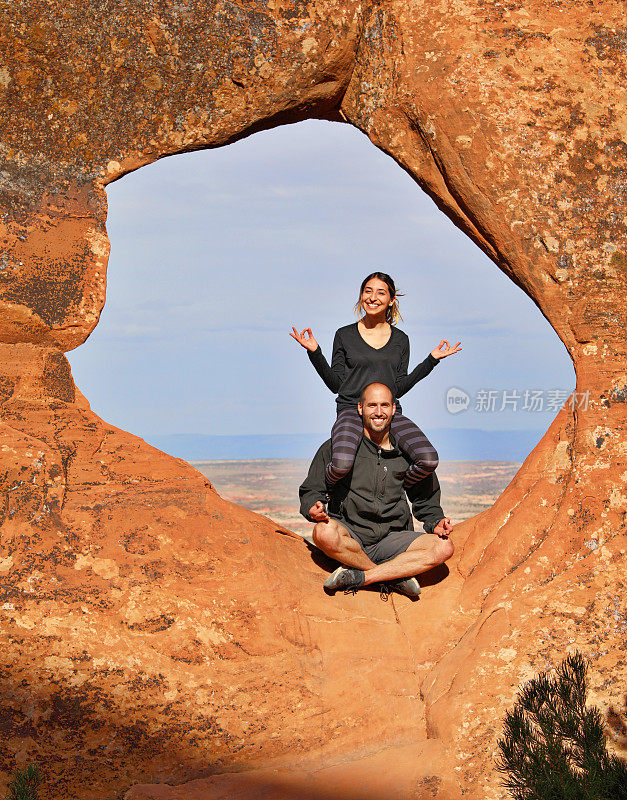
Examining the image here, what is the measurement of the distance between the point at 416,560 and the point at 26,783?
2.40 meters

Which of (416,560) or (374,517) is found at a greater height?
(374,517)

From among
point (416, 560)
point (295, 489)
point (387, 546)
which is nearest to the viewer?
point (416, 560)

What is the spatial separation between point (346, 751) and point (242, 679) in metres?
0.65

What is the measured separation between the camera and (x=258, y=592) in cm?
480

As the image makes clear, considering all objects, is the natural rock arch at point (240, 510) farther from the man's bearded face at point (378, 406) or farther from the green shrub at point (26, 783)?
the man's bearded face at point (378, 406)

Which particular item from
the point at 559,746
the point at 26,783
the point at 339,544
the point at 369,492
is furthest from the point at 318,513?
the point at 26,783

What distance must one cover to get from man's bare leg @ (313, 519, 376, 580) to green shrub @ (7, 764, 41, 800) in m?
1.89

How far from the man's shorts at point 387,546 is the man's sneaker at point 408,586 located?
0.16m

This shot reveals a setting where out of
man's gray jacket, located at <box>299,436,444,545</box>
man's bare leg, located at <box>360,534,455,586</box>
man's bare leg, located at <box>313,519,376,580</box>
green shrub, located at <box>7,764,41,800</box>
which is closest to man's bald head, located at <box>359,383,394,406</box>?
man's gray jacket, located at <box>299,436,444,545</box>

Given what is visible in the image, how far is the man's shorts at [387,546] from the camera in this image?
5.14 meters

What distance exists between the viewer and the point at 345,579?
4996 millimetres

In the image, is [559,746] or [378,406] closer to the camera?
[559,746]

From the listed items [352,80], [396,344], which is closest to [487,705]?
[396,344]

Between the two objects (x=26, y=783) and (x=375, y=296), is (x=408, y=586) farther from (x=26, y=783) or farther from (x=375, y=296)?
(x=26, y=783)
